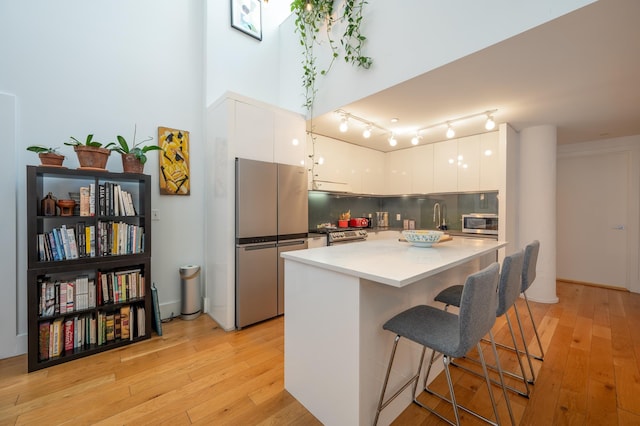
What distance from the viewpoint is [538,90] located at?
2.49 metres

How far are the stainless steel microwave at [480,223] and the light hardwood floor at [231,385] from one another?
1444mm

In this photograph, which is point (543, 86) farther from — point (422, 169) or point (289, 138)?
point (289, 138)

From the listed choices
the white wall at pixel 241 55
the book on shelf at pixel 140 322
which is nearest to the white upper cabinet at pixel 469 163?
the white wall at pixel 241 55

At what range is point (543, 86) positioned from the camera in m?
2.41

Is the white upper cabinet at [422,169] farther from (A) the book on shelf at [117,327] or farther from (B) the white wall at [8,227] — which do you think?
(B) the white wall at [8,227]

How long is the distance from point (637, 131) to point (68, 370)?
6981 millimetres

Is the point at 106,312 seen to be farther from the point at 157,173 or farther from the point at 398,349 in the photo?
the point at 398,349

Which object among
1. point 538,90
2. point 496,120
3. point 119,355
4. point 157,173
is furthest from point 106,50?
point 496,120

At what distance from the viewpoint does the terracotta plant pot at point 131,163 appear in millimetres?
2432

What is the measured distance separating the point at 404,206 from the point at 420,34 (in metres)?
3.41

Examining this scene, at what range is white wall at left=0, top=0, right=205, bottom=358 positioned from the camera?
2.25 m

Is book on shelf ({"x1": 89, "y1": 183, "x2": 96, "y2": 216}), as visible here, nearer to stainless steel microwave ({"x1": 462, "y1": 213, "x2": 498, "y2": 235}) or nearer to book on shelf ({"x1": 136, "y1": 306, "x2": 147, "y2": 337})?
book on shelf ({"x1": 136, "y1": 306, "x2": 147, "y2": 337})

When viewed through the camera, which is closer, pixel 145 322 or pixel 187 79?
pixel 145 322

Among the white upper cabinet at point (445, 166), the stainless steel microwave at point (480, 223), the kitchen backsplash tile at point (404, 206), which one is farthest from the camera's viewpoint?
the kitchen backsplash tile at point (404, 206)
